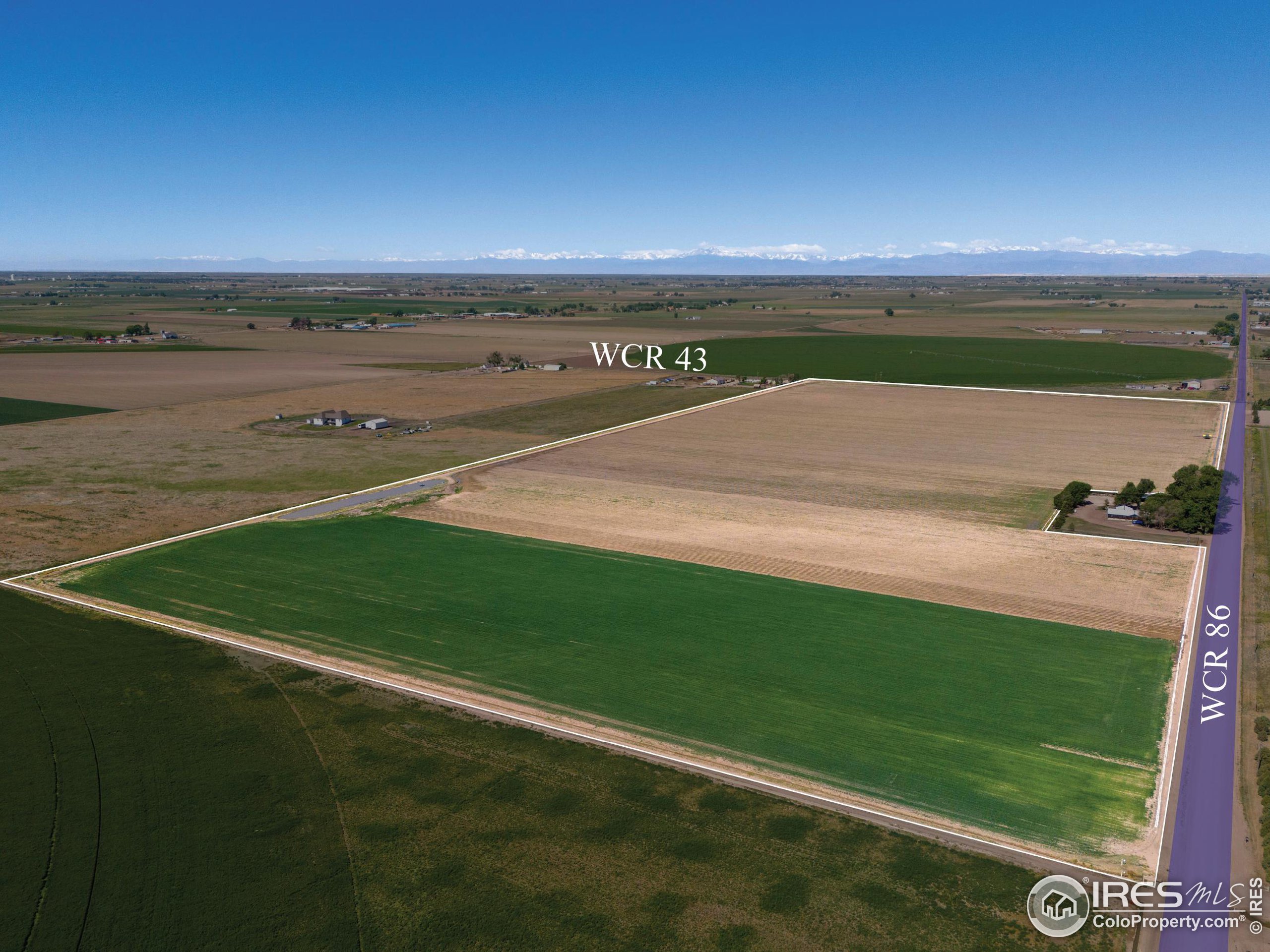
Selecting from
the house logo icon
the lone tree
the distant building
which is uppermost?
the distant building

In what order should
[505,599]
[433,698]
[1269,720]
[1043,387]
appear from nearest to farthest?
[1269,720]
[433,698]
[505,599]
[1043,387]

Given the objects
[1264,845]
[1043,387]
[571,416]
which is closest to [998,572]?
[1264,845]

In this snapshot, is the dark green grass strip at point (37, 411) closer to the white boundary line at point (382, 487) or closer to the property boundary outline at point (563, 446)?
the white boundary line at point (382, 487)

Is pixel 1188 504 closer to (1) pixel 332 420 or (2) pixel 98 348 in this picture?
(1) pixel 332 420

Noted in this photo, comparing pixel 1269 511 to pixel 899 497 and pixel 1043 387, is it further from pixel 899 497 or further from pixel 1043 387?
pixel 1043 387

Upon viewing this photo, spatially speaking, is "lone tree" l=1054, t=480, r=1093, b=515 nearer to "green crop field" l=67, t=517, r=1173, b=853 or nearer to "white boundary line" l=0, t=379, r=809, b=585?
"green crop field" l=67, t=517, r=1173, b=853

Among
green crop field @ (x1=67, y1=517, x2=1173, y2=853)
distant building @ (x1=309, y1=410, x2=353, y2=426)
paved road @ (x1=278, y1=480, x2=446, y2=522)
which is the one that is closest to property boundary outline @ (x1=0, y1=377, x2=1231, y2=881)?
paved road @ (x1=278, y1=480, x2=446, y2=522)
